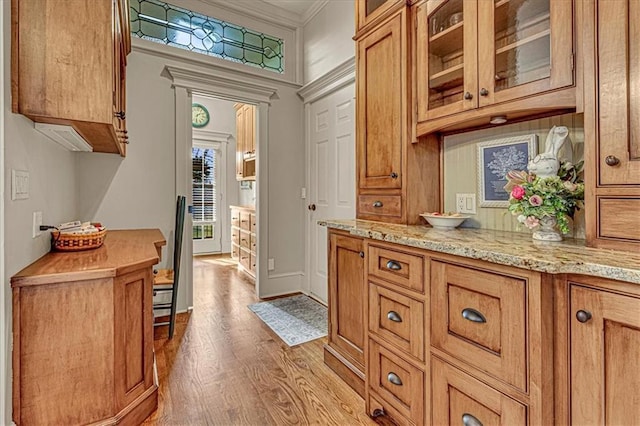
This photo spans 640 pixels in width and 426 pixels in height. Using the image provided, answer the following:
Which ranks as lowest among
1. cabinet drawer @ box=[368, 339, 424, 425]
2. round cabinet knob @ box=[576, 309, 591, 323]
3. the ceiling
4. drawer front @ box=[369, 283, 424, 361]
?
cabinet drawer @ box=[368, 339, 424, 425]

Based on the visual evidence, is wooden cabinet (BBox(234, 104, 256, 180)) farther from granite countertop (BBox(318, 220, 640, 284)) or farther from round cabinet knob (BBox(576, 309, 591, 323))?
round cabinet knob (BBox(576, 309, 591, 323))

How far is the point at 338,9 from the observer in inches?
124

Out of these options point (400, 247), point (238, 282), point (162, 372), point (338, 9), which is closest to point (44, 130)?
point (162, 372)

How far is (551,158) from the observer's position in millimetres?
1343

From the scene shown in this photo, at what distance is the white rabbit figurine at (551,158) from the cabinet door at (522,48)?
19 centimetres

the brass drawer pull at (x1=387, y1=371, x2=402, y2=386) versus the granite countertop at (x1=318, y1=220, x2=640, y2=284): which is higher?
the granite countertop at (x1=318, y1=220, x2=640, y2=284)

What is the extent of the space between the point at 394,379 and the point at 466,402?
15.2 inches

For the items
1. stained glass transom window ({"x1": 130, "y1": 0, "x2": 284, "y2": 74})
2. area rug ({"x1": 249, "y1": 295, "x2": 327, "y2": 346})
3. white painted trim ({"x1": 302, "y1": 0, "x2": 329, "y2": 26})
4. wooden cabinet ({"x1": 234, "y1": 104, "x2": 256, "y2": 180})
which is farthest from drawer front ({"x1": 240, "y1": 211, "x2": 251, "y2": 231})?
white painted trim ({"x1": 302, "y1": 0, "x2": 329, "y2": 26})

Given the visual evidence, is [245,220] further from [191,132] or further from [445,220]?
[445,220]

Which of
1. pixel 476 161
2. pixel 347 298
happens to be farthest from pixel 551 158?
pixel 347 298

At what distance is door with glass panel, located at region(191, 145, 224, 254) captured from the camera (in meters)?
5.98

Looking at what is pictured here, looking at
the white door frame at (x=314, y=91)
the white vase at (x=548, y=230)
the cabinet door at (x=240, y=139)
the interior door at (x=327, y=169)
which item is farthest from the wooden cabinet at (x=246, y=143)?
the white vase at (x=548, y=230)

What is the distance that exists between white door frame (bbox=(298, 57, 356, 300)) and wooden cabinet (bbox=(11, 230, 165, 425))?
2284mm

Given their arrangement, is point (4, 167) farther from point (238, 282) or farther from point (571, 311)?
point (238, 282)
